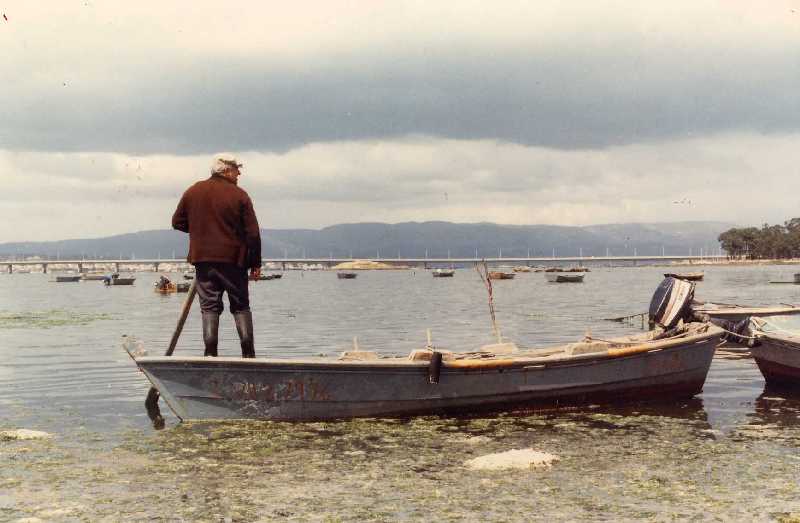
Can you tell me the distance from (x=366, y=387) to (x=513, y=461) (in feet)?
9.56

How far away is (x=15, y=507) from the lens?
24.9ft

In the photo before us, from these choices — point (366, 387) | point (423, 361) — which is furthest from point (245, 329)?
point (423, 361)

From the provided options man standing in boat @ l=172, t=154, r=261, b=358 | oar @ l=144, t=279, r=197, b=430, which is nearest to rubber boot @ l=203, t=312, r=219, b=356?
man standing in boat @ l=172, t=154, r=261, b=358

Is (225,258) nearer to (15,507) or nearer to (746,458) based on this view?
(15,507)

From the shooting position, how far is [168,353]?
12.0 m

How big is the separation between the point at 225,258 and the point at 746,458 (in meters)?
6.85

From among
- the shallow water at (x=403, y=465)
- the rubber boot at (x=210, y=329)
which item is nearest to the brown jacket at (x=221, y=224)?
the rubber boot at (x=210, y=329)

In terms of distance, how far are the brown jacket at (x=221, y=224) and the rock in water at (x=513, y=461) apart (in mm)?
4110

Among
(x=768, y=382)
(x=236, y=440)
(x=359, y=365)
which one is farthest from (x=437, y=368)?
(x=768, y=382)

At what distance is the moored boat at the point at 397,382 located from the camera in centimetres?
1090

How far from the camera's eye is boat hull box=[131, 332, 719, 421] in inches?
428

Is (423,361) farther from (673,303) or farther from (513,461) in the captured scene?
(673,303)

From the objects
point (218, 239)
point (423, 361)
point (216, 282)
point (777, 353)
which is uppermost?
point (218, 239)

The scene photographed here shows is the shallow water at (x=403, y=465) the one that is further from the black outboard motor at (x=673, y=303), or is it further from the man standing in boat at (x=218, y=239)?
the man standing in boat at (x=218, y=239)
